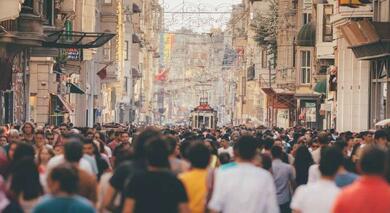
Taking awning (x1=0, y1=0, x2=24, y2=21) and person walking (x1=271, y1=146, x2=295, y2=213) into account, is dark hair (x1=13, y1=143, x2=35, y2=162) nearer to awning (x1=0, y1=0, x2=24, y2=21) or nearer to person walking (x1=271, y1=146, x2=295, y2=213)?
person walking (x1=271, y1=146, x2=295, y2=213)

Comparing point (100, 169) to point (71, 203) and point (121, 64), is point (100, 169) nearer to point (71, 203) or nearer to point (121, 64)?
point (71, 203)

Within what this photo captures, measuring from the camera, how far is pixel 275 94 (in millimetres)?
81188

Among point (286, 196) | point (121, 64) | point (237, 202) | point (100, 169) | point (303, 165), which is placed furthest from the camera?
point (121, 64)

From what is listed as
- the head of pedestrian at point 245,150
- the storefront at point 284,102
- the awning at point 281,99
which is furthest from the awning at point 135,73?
the head of pedestrian at point 245,150

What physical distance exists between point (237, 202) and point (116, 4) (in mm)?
85944

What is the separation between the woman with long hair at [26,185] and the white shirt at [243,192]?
1.52 metres

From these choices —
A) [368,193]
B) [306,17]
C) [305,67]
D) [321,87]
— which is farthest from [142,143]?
[306,17]

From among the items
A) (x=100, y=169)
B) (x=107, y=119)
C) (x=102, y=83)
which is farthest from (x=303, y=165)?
(x=107, y=119)

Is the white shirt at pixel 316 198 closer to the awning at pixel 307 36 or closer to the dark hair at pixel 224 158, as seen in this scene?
the dark hair at pixel 224 158

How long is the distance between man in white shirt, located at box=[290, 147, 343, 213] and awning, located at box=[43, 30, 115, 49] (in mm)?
31931

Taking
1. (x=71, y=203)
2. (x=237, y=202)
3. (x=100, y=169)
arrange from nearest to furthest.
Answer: (x=71, y=203) → (x=237, y=202) → (x=100, y=169)

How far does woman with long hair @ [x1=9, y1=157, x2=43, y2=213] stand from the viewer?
37.8ft

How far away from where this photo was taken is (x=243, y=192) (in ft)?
39.1

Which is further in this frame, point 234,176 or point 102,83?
point 102,83
